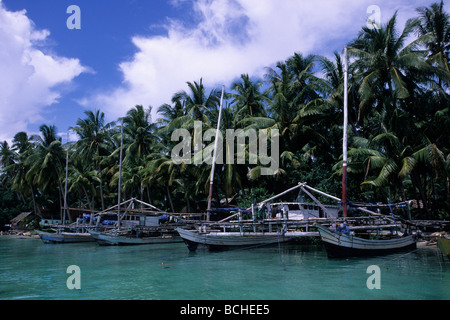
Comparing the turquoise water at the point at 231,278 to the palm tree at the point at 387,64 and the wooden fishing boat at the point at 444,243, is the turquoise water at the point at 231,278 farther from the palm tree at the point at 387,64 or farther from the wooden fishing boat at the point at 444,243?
the palm tree at the point at 387,64

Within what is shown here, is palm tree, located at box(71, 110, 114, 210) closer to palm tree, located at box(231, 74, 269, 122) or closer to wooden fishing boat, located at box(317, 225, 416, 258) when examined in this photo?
palm tree, located at box(231, 74, 269, 122)

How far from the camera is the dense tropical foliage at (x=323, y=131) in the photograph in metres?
23.5

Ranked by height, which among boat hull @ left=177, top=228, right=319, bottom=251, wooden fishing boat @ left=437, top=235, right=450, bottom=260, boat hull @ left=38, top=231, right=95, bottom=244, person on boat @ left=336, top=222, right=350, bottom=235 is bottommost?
boat hull @ left=38, top=231, right=95, bottom=244

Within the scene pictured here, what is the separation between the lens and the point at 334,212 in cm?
2409

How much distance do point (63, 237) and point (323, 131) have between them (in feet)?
82.5

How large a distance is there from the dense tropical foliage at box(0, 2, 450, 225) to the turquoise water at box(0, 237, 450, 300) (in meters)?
7.84

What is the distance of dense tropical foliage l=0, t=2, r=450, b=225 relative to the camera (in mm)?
23453

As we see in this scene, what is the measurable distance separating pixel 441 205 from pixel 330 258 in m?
16.2

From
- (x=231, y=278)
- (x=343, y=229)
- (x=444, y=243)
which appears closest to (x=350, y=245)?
(x=343, y=229)

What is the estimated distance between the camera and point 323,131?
3131 cm

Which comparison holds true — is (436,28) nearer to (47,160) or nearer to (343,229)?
(343,229)

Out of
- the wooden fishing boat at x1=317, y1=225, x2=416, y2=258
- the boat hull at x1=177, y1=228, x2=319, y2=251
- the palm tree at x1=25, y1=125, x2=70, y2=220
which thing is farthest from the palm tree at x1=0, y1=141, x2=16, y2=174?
the wooden fishing boat at x1=317, y1=225, x2=416, y2=258

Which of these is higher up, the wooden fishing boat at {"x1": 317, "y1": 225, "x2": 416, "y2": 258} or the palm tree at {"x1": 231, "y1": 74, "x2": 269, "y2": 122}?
the palm tree at {"x1": 231, "y1": 74, "x2": 269, "y2": 122}

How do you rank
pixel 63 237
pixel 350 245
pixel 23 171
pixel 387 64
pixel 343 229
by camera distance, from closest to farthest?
pixel 350 245, pixel 343 229, pixel 387 64, pixel 63 237, pixel 23 171
